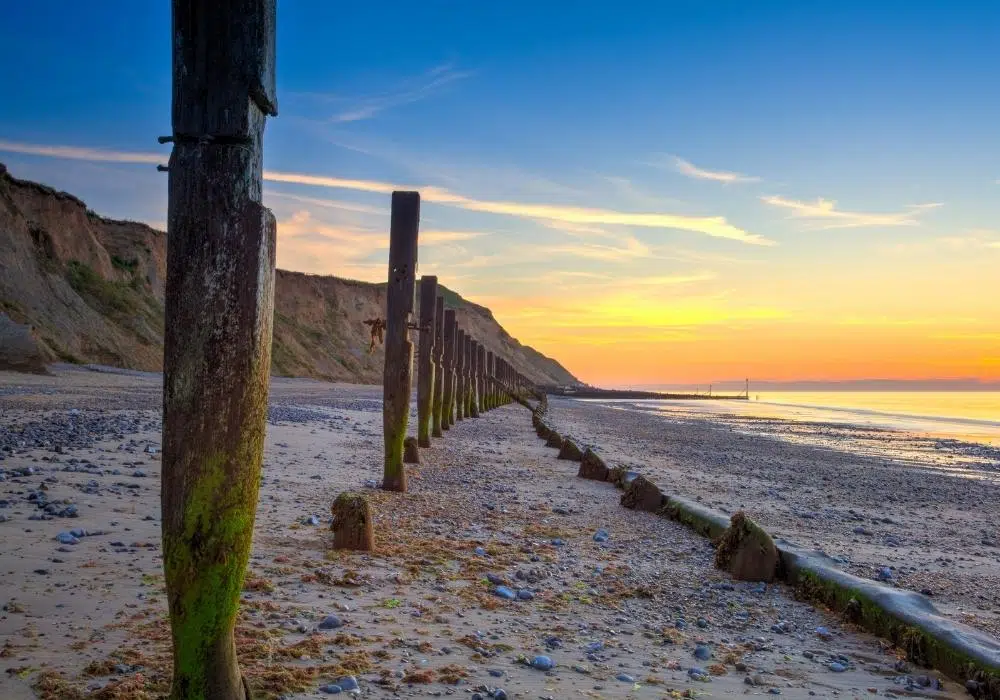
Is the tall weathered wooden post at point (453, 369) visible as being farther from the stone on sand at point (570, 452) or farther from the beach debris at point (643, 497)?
the beach debris at point (643, 497)

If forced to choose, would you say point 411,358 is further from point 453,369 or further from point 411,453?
point 453,369

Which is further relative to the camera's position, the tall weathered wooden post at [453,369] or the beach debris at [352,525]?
the tall weathered wooden post at [453,369]

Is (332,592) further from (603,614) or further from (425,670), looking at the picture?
(603,614)

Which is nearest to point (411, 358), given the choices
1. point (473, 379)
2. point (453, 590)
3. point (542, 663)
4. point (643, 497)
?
point (643, 497)

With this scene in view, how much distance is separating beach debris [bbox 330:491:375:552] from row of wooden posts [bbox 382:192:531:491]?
335 cm

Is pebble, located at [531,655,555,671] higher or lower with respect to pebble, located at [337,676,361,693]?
lower

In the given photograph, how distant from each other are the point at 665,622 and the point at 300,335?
6219 centimetres

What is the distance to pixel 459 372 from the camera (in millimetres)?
24562

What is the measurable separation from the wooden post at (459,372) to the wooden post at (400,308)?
13.5 metres

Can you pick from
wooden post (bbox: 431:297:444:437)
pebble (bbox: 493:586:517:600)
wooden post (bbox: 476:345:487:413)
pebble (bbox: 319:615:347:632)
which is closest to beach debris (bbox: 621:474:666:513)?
pebble (bbox: 493:586:517:600)

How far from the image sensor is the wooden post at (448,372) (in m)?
20.6

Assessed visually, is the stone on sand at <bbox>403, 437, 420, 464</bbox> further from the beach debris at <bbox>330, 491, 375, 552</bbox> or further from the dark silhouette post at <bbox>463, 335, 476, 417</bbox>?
the dark silhouette post at <bbox>463, 335, 476, 417</bbox>

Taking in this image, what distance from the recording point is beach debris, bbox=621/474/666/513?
355 inches

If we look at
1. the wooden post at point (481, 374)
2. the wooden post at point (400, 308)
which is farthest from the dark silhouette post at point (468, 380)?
the wooden post at point (400, 308)
